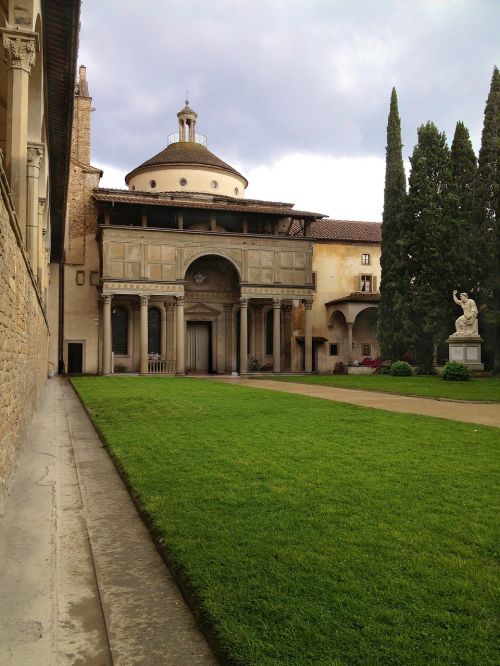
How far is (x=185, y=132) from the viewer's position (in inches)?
1871

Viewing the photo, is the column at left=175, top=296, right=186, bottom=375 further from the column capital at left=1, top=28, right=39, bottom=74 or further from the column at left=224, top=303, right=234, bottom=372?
the column capital at left=1, top=28, right=39, bottom=74

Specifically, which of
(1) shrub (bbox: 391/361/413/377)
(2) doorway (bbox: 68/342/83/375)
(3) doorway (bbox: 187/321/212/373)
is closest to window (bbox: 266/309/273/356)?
(3) doorway (bbox: 187/321/212/373)

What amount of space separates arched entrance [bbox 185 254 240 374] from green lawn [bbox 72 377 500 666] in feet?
103

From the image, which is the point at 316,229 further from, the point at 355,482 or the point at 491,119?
the point at 355,482

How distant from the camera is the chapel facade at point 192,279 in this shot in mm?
36969

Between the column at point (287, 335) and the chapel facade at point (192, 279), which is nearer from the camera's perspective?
the chapel facade at point (192, 279)

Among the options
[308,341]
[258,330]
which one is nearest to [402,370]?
[308,341]

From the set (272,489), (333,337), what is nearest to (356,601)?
(272,489)

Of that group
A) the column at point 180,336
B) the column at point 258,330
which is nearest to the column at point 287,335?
the column at point 258,330

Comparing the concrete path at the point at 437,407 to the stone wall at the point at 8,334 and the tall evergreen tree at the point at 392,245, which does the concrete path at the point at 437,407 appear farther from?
the tall evergreen tree at the point at 392,245

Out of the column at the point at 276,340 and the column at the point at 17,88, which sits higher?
the column at the point at 17,88

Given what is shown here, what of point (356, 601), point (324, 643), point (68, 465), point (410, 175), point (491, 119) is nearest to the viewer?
point (324, 643)

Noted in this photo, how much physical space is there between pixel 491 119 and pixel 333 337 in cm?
1768

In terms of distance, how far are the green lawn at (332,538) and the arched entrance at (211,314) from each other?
103 feet
